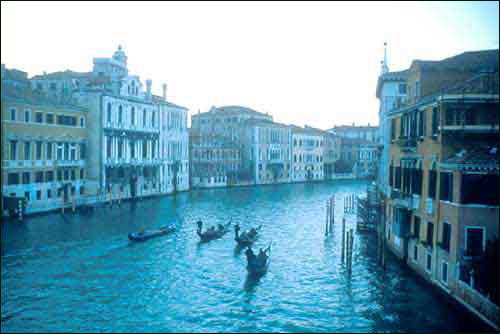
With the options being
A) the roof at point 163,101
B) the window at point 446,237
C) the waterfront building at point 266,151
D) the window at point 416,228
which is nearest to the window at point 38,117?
the roof at point 163,101

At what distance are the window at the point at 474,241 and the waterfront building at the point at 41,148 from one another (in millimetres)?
23236

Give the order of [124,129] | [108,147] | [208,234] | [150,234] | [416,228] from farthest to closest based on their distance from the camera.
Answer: [124,129]
[108,147]
[208,234]
[150,234]
[416,228]

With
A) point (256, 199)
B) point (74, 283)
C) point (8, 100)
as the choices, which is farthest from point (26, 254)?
point (256, 199)

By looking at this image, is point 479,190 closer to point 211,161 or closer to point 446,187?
point 446,187

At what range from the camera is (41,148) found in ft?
99.0

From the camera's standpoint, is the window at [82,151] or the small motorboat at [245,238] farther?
the window at [82,151]

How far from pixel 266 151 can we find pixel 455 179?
4844 centimetres

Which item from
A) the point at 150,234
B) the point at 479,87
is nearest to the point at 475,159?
the point at 479,87

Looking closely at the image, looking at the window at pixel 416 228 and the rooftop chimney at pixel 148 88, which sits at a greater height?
the rooftop chimney at pixel 148 88

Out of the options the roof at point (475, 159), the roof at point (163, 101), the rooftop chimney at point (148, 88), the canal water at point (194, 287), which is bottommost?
the canal water at point (194, 287)

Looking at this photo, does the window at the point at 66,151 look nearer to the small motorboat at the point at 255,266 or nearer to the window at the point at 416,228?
the small motorboat at the point at 255,266

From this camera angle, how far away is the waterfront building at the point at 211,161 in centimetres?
5238

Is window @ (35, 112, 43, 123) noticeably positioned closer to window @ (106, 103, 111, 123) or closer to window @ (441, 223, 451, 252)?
window @ (106, 103, 111, 123)

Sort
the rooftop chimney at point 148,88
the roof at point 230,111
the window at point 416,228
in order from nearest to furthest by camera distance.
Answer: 1. the window at point 416,228
2. the rooftop chimney at point 148,88
3. the roof at point 230,111
